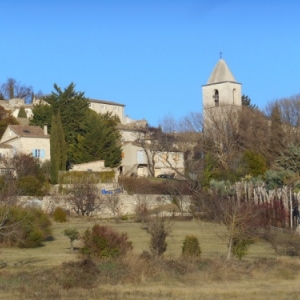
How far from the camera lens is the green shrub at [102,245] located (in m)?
20.8

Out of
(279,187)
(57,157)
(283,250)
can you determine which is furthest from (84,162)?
(283,250)

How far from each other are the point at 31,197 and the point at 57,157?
8655 mm

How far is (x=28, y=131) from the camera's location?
54.8 meters

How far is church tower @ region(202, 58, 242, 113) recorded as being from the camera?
6706 cm

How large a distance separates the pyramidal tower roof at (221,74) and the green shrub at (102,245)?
48438 millimetres

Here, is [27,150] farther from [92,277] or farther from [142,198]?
[92,277]

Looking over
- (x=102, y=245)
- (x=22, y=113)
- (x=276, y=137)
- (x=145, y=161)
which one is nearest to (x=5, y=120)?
(x=145, y=161)

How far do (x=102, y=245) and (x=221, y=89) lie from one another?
159ft

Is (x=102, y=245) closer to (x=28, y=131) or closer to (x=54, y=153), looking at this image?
(x=54, y=153)

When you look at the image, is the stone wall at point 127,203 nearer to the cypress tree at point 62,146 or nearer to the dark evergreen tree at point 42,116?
the cypress tree at point 62,146

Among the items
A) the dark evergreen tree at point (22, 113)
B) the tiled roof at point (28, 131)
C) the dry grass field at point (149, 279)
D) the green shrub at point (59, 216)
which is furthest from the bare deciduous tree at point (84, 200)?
the dark evergreen tree at point (22, 113)

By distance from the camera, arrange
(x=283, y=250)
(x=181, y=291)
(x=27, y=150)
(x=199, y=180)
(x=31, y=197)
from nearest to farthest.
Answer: (x=181, y=291), (x=283, y=250), (x=31, y=197), (x=199, y=180), (x=27, y=150)

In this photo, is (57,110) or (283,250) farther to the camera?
(57,110)

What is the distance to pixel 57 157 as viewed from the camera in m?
51.2
